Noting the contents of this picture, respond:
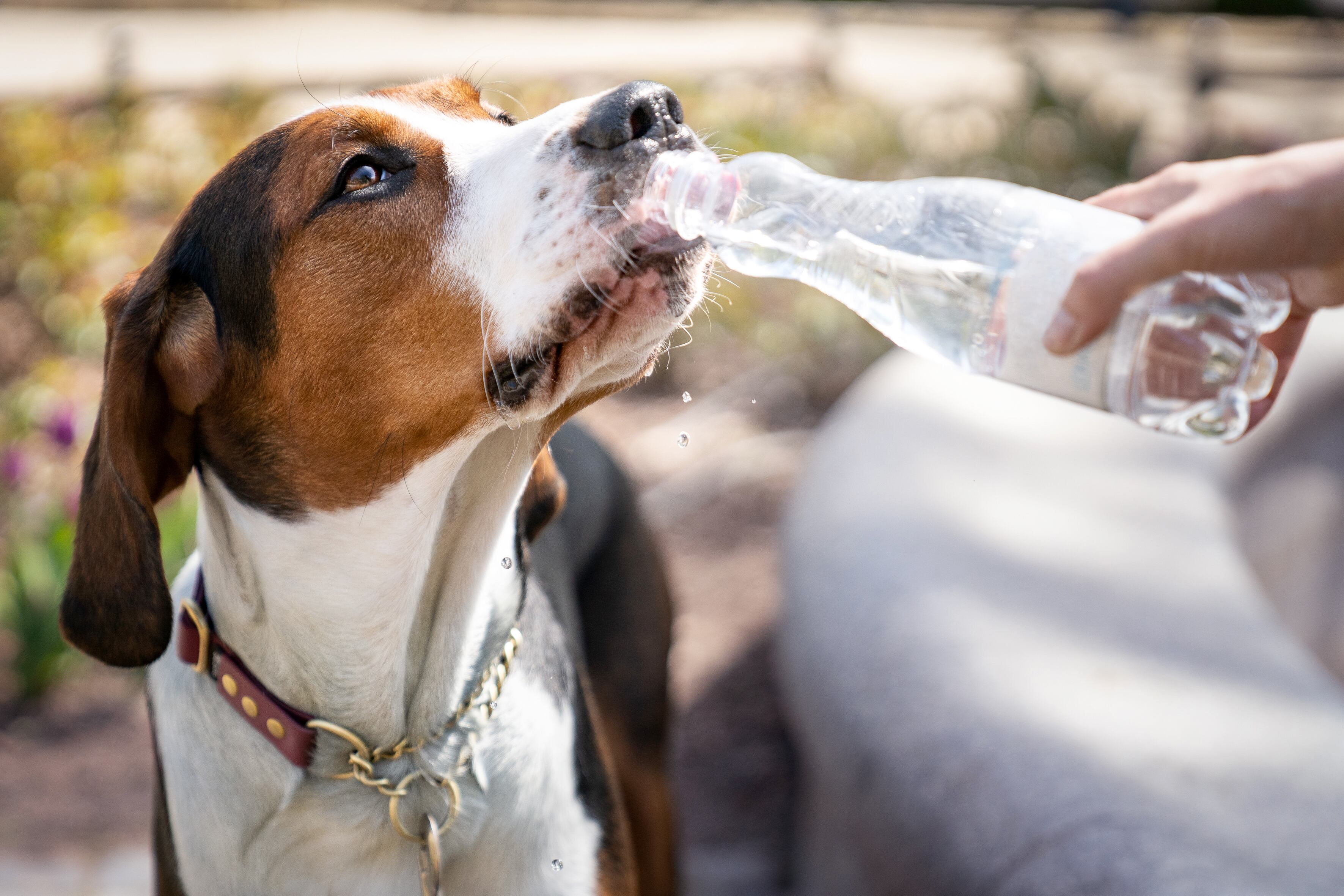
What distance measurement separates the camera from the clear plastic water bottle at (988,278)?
161 centimetres

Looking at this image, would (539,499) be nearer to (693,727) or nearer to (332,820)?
(332,820)

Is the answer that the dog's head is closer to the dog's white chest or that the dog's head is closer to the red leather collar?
the red leather collar

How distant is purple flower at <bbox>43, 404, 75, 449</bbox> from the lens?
374cm

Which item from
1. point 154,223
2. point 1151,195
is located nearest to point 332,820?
point 1151,195

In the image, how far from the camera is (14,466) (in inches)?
157

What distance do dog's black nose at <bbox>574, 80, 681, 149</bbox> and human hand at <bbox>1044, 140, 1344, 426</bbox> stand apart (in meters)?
0.69

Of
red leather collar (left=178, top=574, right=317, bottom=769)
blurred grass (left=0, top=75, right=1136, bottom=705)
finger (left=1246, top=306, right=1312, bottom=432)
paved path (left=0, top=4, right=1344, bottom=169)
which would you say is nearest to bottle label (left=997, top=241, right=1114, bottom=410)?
finger (left=1246, top=306, right=1312, bottom=432)

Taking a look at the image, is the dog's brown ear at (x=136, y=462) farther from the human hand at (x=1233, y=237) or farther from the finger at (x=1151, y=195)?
the finger at (x=1151, y=195)

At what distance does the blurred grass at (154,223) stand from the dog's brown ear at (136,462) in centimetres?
170

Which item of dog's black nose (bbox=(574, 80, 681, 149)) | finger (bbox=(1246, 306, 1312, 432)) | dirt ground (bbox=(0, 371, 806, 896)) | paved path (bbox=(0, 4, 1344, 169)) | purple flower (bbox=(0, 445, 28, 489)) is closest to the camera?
dog's black nose (bbox=(574, 80, 681, 149))

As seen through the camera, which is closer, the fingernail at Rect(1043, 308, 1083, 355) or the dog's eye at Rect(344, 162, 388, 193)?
the fingernail at Rect(1043, 308, 1083, 355)

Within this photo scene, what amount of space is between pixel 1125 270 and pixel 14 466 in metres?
3.85

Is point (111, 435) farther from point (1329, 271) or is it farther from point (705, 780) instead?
point (705, 780)

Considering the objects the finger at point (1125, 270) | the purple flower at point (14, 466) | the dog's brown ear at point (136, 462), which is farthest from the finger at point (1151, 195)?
the purple flower at point (14, 466)
